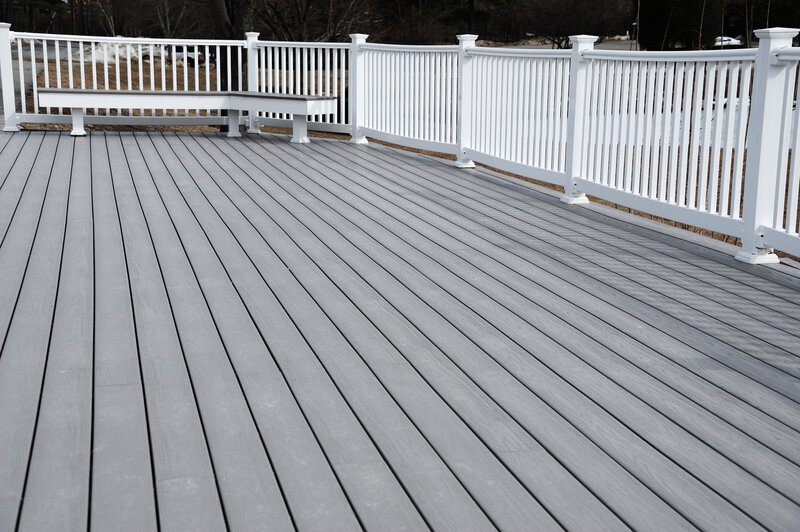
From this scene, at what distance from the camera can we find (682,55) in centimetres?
488

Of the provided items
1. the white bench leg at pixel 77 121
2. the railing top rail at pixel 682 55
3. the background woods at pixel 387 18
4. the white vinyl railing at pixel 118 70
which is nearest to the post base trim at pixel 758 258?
the railing top rail at pixel 682 55

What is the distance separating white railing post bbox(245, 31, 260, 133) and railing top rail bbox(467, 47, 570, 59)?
343cm

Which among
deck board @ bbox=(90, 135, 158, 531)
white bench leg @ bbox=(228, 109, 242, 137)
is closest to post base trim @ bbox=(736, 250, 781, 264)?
deck board @ bbox=(90, 135, 158, 531)

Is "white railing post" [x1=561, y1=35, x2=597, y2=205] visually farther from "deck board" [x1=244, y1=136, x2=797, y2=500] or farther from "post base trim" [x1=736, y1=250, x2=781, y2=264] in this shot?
"deck board" [x1=244, y1=136, x2=797, y2=500]

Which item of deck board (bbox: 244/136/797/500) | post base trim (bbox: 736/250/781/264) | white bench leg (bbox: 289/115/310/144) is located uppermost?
white bench leg (bbox: 289/115/310/144)

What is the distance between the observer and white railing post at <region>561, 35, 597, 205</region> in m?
5.91

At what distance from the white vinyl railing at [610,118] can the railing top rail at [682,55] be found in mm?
10

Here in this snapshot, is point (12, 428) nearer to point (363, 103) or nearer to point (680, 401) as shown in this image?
point (680, 401)

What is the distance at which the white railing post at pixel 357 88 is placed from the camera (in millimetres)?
9188

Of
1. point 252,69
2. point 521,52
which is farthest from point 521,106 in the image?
point 252,69

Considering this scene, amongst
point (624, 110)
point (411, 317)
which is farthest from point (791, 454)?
point (624, 110)

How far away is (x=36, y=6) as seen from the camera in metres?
37.5

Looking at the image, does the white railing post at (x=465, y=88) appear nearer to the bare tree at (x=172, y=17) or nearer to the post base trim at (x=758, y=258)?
the post base trim at (x=758, y=258)

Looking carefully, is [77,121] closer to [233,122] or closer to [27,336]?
[233,122]
